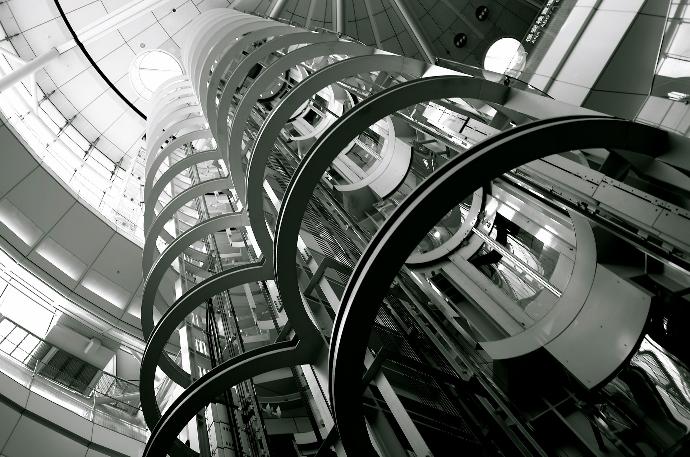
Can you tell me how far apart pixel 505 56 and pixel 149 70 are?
11809mm

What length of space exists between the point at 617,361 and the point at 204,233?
14.7 feet

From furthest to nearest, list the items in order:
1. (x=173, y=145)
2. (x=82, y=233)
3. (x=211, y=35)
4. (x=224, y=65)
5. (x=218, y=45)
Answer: (x=82, y=233)
(x=211, y=35)
(x=218, y=45)
(x=173, y=145)
(x=224, y=65)

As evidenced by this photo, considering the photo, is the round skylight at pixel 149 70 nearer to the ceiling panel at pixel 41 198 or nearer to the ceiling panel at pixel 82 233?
the ceiling panel at pixel 41 198

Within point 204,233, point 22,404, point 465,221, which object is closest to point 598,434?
point 465,221

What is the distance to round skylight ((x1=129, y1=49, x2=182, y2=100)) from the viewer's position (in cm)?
1611

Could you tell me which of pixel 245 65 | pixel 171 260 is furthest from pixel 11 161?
pixel 171 260

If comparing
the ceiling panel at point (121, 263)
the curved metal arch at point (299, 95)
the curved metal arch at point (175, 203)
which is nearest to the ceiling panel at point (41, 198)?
the ceiling panel at point (121, 263)

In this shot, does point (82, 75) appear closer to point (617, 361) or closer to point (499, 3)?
point (499, 3)

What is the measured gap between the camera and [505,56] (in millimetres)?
12078

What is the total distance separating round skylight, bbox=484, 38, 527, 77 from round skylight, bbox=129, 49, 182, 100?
10607 millimetres

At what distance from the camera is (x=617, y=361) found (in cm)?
378

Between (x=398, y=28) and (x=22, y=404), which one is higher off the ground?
(x=398, y=28)

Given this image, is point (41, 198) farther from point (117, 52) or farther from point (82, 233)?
point (117, 52)

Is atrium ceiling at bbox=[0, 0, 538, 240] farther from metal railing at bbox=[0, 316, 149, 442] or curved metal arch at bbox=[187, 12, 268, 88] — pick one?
curved metal arch at bbox=[187, 12, 268, 88]
